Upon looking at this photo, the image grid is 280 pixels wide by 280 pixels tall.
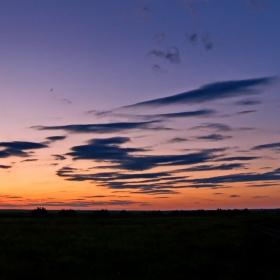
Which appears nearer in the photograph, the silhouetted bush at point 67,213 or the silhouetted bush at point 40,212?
the silhouetted bush at point 40,212

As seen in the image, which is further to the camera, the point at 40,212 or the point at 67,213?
the point at 67,213

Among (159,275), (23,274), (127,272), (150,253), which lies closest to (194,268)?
(159,275)

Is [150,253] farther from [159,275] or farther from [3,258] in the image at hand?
[3,258]

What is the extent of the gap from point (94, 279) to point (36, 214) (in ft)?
315

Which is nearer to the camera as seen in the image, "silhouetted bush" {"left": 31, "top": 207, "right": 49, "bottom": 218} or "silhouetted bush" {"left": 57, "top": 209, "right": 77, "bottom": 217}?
"silhouetted bush" {"left": 31, "top": 207, "right": 49, "bottom": 218}

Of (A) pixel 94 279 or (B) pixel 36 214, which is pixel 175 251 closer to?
(A) pixel 94 279

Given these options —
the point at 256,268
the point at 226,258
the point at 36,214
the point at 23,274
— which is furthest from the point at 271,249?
the point at 36,214

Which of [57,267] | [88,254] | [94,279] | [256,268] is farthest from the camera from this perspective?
[88,254]

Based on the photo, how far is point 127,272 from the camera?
1573 centimetres

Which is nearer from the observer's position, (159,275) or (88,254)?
(159,275)

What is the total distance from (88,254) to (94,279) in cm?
715

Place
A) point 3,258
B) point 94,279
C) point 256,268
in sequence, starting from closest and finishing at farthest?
point 94,279 → point 256,268 → point 3,258

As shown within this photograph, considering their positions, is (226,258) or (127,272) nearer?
(127,272)

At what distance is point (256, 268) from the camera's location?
15438 millimetres
